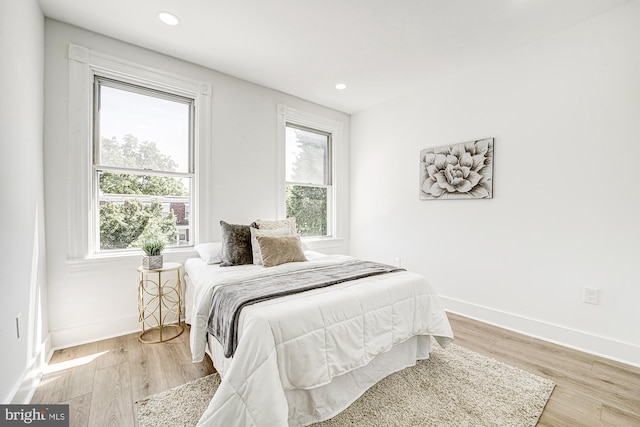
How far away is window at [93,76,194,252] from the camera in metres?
2.59

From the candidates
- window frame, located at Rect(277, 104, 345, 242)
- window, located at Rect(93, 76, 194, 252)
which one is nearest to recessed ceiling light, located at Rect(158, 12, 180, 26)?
window, located at Rect(93, 76, 194, 252)

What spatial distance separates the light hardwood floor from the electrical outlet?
44 cm

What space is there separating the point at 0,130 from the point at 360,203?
3.73 meters

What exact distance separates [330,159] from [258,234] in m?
2.12

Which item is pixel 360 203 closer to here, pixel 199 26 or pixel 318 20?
pixel 318 20

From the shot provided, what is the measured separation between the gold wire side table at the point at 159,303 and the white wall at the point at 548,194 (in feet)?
9.13

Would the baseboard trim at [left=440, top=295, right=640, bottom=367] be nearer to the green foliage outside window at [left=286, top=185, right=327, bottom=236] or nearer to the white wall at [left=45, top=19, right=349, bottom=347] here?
the green foliage outside window at [left=286, top=185, right=327, bottom=236]

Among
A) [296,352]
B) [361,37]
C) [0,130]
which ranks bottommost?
[296,352]

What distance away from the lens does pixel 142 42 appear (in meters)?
2.62

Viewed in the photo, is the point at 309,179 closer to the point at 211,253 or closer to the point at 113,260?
the point at 211,253

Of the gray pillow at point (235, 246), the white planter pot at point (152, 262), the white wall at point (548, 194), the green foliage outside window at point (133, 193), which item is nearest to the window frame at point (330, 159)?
the gray pillow at point (235, 246)

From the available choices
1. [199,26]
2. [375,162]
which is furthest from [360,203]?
[199,26]

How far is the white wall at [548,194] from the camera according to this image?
7.20ft

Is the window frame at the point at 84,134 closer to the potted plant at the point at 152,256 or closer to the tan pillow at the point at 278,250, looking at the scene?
the potted plant at the point at 152,256
